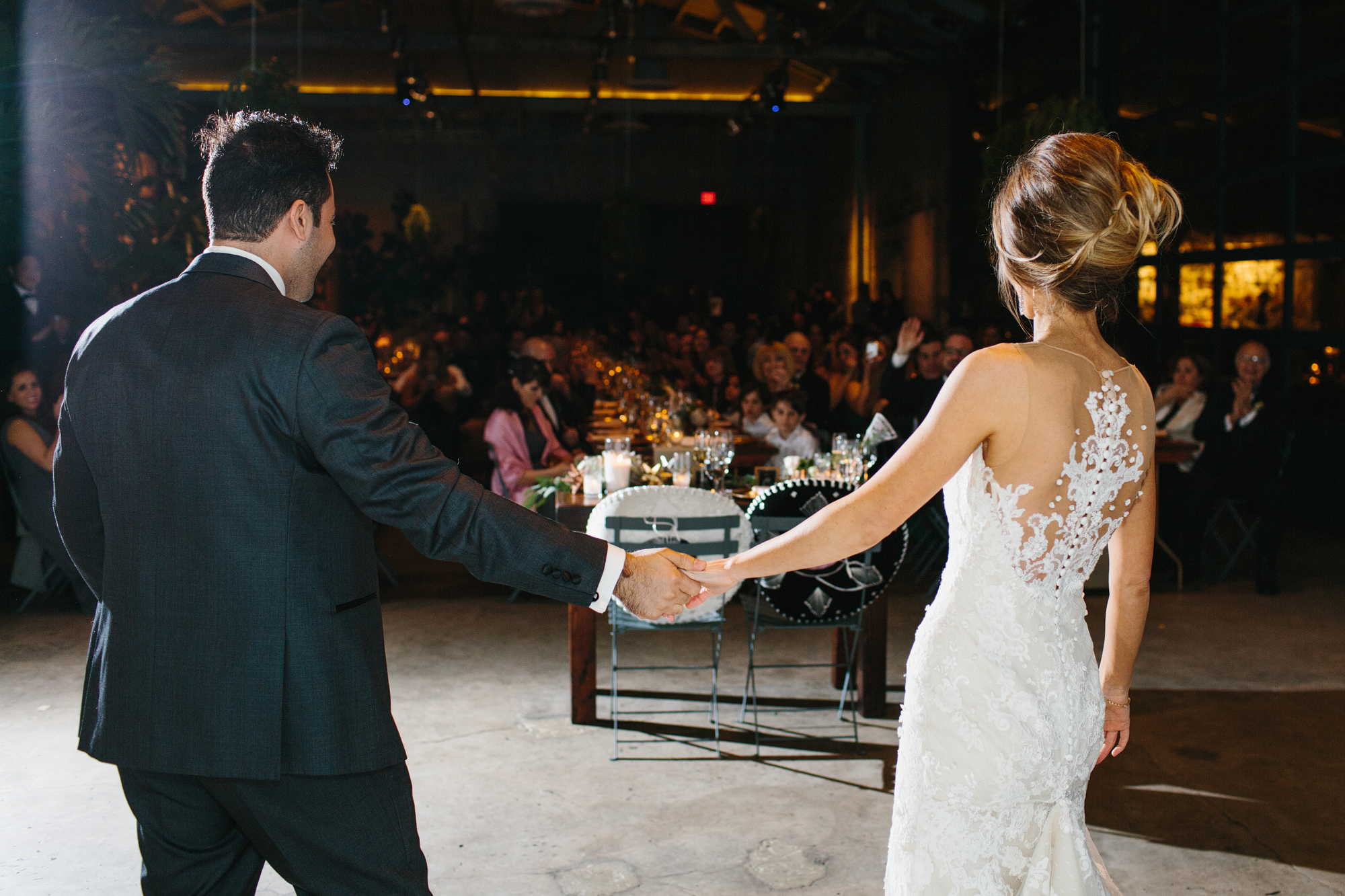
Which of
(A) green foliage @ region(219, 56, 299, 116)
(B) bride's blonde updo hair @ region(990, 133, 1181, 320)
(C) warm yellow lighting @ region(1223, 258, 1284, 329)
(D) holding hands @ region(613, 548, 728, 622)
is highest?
(A) green foliage @ region(219, 56, 299, 116)

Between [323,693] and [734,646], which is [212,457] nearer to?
[323,693]

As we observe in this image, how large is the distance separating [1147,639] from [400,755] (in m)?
4.23

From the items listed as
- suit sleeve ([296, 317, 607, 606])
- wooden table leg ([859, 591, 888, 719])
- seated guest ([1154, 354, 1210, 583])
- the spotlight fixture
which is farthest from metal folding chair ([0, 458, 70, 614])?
the spotlight fixture

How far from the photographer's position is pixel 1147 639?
16.6ft

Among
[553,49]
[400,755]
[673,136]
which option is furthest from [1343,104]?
[673,136]

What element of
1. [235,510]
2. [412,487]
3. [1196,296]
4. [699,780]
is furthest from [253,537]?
[1196,296]

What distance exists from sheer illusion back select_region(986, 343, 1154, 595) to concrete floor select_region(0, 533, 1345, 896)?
148cm

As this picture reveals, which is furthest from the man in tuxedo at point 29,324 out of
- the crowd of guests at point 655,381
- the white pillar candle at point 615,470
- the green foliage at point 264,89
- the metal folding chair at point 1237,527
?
the metal folding chair at point 1237,527

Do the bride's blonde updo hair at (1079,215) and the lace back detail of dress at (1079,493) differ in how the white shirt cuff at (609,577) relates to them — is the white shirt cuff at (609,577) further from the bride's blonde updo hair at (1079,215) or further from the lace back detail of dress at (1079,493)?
the bride's blonde updo hair at (1079,215)

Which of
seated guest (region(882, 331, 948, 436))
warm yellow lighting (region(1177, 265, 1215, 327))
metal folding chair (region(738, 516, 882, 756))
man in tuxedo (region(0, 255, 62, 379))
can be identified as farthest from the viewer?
warm yellow lighting (region(1177, 265, 1215, 327))

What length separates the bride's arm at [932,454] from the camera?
157 cm

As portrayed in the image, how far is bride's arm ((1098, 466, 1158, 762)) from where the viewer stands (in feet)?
5.89

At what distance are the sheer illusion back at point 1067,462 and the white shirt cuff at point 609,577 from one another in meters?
0.59

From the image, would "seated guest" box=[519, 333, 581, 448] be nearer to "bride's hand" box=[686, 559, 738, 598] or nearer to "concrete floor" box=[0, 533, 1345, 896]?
"concrete floor" box=[0, 533, 1345, 896]
